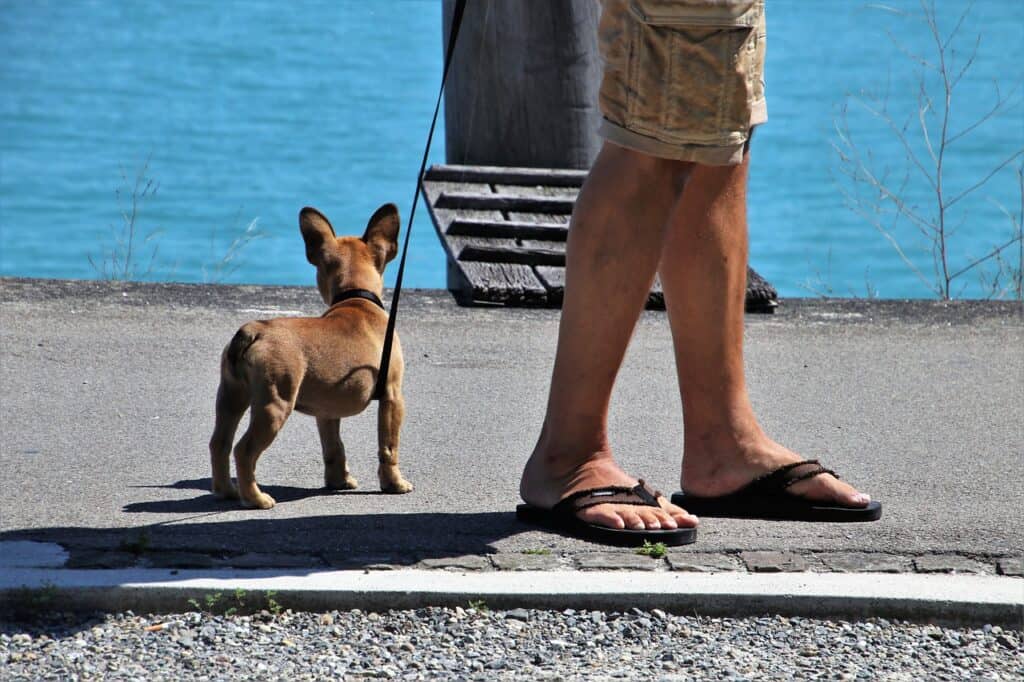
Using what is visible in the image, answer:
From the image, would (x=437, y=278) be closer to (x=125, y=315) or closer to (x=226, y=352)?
(x=125, y=315)

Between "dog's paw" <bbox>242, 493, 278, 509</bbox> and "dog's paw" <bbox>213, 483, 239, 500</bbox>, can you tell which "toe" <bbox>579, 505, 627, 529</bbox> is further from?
"dog's paw" <bbox>213, 483, 239, 500</bbox>

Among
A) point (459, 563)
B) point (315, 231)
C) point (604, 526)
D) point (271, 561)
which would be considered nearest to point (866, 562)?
point (604, 526)

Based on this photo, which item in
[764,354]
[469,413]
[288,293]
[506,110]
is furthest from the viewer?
[506,110]

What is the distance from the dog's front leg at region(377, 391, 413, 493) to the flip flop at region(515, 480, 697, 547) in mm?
403

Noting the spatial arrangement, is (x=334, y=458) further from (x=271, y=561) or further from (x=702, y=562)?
(x=702, y=562)

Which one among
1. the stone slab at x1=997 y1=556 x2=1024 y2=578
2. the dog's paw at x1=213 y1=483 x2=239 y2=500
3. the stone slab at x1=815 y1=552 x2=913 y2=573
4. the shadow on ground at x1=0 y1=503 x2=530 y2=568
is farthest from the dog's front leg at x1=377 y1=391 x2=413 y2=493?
the stone slab at x1=997 y1=556 x2=1024 y2=578

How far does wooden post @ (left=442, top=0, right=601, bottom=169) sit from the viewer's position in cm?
621

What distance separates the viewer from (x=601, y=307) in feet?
10.0

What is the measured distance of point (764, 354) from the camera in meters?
5.08

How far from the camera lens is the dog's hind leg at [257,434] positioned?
128 inches

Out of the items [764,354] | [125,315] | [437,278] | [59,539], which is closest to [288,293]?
[125,315]

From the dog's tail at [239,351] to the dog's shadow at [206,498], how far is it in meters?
0.29

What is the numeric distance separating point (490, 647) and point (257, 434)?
36.2 inches

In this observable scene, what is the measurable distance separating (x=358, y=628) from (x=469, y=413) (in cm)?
171
